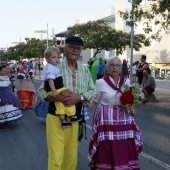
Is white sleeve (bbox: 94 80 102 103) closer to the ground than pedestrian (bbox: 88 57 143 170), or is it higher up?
higher up

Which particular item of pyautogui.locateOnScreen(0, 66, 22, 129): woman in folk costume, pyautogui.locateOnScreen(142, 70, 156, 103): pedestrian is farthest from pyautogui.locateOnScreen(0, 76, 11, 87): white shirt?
pyautogui.locateOnScreen(142, 70, 156, 103): pedestrian

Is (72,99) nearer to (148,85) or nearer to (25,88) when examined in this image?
(25,88)

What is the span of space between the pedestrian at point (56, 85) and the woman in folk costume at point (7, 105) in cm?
464

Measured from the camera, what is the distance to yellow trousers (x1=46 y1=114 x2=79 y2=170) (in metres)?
3.50

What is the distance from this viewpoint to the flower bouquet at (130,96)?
3.81 meters

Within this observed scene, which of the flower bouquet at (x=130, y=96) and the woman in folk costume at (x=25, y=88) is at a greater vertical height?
the flower bouquet at (x=130, y=96)

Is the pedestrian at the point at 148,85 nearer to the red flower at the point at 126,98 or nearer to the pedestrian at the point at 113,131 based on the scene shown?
the pedestrian at the point at 113,131

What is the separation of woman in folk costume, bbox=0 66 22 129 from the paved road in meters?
0.29

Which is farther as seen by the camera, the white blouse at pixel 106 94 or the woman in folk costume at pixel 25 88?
the woman in folk costume at pixel 25 88

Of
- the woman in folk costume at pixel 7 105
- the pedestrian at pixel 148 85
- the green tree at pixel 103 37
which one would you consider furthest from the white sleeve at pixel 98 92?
the green tree at pixel 103 37

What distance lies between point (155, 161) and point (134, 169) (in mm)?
1576

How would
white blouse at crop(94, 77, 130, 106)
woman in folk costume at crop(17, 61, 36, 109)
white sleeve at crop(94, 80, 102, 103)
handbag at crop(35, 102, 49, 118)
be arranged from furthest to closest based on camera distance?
1. woman in folk costume at crop(17, 61, 36, 109)
2. handbag at crop(35, 102, 49, 118)
3. white sleeve at crop(94, 80, 102, 103)
4. white blouse at crop(94, 77, 130, 106)

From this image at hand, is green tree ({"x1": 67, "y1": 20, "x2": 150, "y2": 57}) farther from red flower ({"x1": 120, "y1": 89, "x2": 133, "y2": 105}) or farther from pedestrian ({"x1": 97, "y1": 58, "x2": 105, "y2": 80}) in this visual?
red flower ({"x1": 120, "y1": 89, "x2": 133, "y2": 105})

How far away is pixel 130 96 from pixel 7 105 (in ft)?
Answer: 16.2
